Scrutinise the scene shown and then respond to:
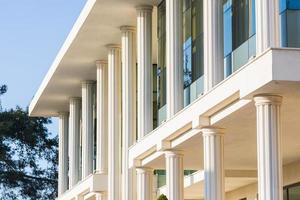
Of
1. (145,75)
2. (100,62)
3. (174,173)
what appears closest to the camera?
(174,173)

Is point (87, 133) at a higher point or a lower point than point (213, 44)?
higher

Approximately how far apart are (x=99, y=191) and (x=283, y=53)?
69.2 feet

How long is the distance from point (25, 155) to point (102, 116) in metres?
33.3

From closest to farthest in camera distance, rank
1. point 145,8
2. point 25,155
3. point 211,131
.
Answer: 1. point 211,131
2. point 145,8
3. point 25,155

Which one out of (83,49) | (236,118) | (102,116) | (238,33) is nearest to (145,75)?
(83,49)

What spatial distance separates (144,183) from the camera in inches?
1436

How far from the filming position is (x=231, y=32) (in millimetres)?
29656

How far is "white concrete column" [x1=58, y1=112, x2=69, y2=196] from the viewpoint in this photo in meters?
55.0

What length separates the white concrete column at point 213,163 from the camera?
2950 cm

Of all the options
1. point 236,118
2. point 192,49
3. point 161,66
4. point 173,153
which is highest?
point 161,66

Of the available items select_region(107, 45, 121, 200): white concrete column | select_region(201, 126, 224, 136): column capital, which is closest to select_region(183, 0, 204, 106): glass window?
select_region(201, 126, 224, 136): column capital

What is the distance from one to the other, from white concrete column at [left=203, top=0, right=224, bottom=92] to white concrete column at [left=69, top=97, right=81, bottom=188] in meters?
21.7

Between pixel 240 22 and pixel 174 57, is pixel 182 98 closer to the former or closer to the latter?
pixel 174 57

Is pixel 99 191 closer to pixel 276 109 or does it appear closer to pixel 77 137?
pixel 77 137
